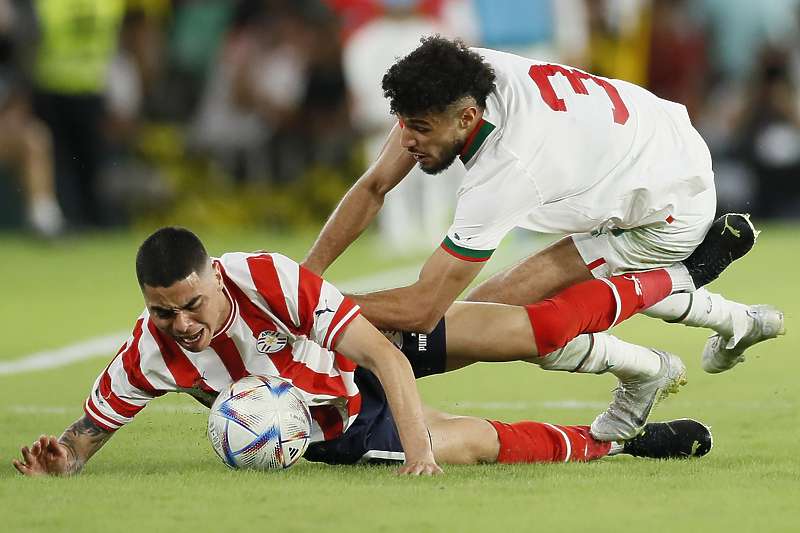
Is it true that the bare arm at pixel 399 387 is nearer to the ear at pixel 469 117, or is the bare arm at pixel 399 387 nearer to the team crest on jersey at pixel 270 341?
the team crest on jersey at pixel 270 341

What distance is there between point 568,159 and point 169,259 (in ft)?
5.26

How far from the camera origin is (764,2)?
13633 mm

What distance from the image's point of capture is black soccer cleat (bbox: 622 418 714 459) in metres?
4.86

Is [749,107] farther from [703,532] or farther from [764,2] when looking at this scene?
[703,532]

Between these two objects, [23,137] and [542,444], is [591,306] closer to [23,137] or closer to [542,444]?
[542,444]

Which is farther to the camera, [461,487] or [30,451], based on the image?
[30,451]

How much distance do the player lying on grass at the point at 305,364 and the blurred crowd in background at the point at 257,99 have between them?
26.4 feet

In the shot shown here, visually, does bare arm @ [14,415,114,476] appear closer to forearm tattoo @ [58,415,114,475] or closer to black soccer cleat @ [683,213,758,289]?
forearm tattoo @ [58,415,114,475]

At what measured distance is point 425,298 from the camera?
15.4 ft

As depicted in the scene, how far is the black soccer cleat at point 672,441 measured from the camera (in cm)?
486

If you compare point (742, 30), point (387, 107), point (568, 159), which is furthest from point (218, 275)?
point (742, 30)

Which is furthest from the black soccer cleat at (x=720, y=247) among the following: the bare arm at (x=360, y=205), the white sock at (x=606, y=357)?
the bare arm at (x=360, y=205)

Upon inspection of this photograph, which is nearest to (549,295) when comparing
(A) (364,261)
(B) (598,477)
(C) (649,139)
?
(C) (649,139)

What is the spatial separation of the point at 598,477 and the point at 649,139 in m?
1.55
